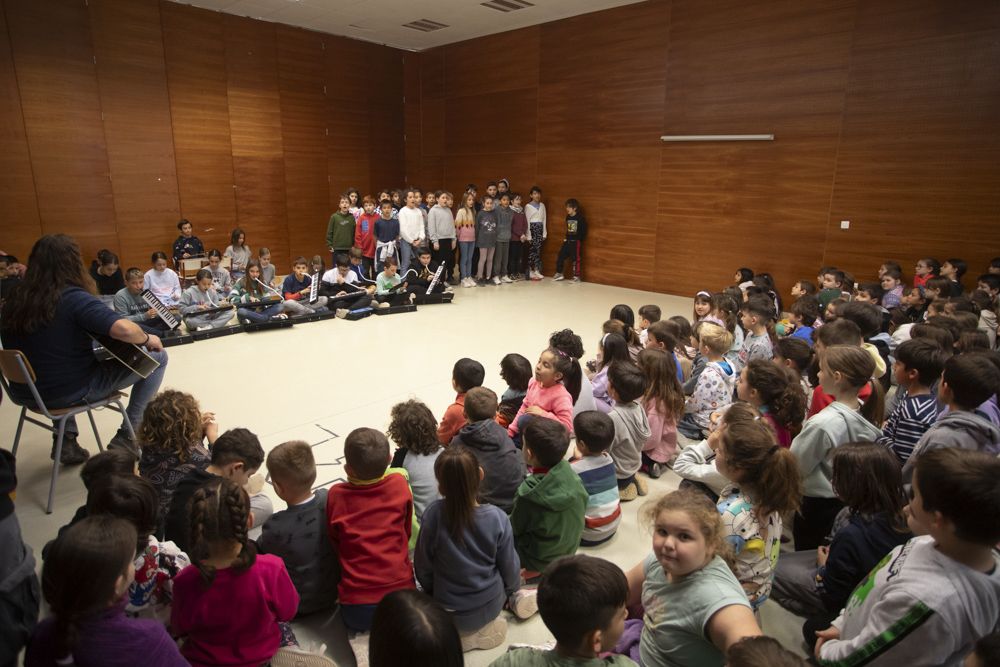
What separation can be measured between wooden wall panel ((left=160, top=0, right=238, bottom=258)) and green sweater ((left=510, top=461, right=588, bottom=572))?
8264 millimetres

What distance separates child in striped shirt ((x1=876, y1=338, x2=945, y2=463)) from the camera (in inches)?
102

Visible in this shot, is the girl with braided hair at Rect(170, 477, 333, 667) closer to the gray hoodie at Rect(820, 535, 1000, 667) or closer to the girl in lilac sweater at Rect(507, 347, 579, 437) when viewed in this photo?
the gray hoodie at Rect(820, 535, 1000, 667)

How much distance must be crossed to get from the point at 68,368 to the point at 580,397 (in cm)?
264

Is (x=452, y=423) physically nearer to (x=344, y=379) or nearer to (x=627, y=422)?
(x=627, y=422)

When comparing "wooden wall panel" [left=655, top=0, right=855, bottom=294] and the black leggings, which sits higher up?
"wooden wall panel" [left=655, top=0, right=855, bottom=294]

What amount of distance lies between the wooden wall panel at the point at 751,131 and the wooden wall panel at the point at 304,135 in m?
5.55

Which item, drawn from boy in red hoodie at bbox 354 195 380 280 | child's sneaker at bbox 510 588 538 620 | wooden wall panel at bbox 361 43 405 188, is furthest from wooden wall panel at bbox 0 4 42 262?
child's sneaker at bbox 510 588 538 620

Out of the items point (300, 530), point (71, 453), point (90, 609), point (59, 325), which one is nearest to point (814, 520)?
point (300, 530)

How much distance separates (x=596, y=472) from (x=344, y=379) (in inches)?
113

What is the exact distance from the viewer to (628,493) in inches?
121

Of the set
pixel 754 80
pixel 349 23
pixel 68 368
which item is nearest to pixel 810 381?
pixel 68 368

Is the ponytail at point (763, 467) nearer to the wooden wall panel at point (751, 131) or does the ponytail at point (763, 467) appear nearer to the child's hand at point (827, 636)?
the child's hand at point (827, 636)

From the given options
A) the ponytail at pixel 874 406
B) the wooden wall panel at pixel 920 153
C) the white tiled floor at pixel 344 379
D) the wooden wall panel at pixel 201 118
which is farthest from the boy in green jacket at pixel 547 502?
the wooden wall panel at pixel 201 118

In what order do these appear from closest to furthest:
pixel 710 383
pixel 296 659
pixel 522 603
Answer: pixel 296 659, pixel 522 603, pixel 710 383
